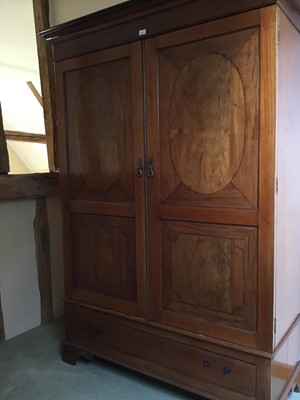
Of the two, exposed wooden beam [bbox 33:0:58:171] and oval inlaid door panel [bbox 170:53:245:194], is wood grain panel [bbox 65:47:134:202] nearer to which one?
oval inlaid door panel [bbox 170:53:245:194]

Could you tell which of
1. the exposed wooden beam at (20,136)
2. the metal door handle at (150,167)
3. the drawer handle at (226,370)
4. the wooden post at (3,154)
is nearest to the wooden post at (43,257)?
the wooden post at (3,154)

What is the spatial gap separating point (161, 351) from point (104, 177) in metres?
0.91

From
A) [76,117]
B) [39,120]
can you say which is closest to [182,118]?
[76,117]

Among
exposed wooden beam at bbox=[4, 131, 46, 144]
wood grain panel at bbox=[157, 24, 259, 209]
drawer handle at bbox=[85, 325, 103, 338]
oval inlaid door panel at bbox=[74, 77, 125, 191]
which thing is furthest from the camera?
exposed wooden beam at bbox=[4, 131, 46, 144]

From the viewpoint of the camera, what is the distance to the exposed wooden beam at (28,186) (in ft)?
8.04

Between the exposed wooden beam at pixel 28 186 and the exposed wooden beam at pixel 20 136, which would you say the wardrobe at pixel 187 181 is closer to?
the exposed wooden beam at pixel 28 186

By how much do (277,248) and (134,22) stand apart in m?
1.19

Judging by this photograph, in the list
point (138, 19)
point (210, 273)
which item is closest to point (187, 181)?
point (210, 273)

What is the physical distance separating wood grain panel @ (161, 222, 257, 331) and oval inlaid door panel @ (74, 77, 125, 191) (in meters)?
0.43

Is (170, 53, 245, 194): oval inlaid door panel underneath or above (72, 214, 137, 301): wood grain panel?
above

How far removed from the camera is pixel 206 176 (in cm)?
161

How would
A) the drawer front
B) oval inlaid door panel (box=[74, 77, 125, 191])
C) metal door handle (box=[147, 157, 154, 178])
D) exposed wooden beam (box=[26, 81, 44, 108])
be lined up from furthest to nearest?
1. exposed wooden beam (box=[26, 81, 44, 108])
2. oval inlaid door panel (box=[74, 77, 125, 191])
3. metal door handle (box=[147, 157, 154, 178])
4. the drawer front

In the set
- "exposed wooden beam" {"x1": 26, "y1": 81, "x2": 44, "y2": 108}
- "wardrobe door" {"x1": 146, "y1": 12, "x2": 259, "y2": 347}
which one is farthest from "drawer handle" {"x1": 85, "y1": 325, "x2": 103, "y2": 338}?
"exposed wooden beam" {"x1": 26, "y1": 81, "x2": 44, "y2": 108}

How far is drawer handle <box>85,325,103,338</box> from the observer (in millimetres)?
2074
